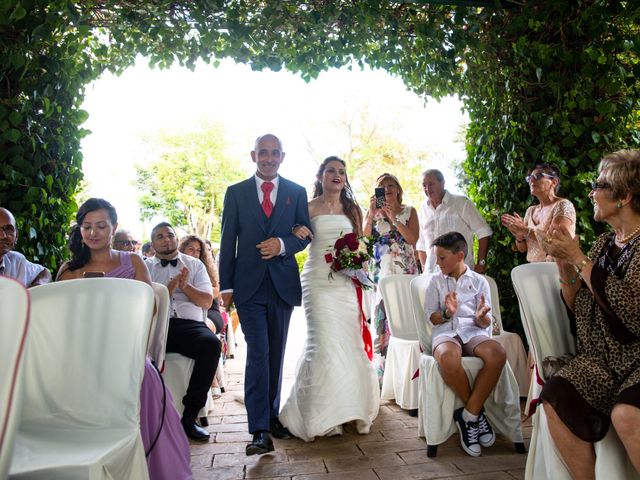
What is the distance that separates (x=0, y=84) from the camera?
3682 millimetres

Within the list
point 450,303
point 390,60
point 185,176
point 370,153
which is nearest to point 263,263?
point 450,303

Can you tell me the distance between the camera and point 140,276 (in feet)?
10.7

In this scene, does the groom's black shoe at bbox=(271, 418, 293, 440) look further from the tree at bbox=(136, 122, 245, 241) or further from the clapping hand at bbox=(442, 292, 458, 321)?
the tree at bbox=(136, 122, 245, 241)

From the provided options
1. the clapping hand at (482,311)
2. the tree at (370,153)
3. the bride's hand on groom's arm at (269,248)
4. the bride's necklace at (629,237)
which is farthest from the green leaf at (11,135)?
the tree at (370,153)

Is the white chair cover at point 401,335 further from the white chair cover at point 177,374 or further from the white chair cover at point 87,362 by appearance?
the white chair cover at point 87,362

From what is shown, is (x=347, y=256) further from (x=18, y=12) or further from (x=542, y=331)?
(x=18, y=12)

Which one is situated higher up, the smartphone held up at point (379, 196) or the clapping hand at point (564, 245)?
the smartphone held up at point (379, 196)

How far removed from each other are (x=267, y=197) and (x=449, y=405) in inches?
67.2

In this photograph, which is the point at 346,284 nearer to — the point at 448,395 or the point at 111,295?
the point at 448,395

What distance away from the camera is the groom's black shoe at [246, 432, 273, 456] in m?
3.24

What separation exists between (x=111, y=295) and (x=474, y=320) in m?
2.24

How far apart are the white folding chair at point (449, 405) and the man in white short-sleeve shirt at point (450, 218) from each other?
146cm

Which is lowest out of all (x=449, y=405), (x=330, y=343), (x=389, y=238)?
(x=449, y=405)

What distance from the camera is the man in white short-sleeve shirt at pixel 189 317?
12.2ft
